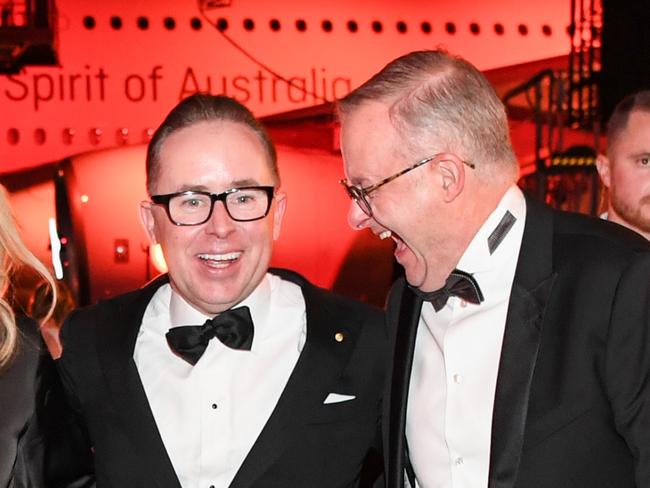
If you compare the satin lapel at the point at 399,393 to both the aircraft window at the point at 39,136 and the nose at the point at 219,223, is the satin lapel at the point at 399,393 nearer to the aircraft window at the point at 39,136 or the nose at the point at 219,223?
the nose at the point at 219,223

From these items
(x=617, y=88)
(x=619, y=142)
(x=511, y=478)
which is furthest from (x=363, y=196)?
(x=617, y=88)

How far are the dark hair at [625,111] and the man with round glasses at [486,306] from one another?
154cm

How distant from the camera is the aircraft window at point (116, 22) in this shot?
486 inches

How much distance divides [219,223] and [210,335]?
31 cm

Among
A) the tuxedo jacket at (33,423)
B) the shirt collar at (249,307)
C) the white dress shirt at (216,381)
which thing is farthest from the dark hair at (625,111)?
the tuxedo jacket at (33,423)

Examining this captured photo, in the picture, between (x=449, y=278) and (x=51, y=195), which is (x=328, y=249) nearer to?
(x=51, y=195)

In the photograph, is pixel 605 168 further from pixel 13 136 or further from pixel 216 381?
pixel 13 136

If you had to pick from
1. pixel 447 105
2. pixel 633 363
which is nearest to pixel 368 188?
pixel 447 105

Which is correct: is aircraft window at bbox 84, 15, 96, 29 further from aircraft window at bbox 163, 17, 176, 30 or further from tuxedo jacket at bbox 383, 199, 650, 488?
tuxedo jacket at bbox 383, 199, 650, 488

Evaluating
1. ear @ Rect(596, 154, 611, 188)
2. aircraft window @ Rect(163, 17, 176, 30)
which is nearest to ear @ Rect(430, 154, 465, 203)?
ear @ Rect(596, 154, 611, 188)

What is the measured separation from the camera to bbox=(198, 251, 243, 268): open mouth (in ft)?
8.79

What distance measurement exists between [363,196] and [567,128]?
10467mm

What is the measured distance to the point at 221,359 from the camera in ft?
9.25

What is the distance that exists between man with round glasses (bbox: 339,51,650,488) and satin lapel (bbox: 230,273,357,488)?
15cm
